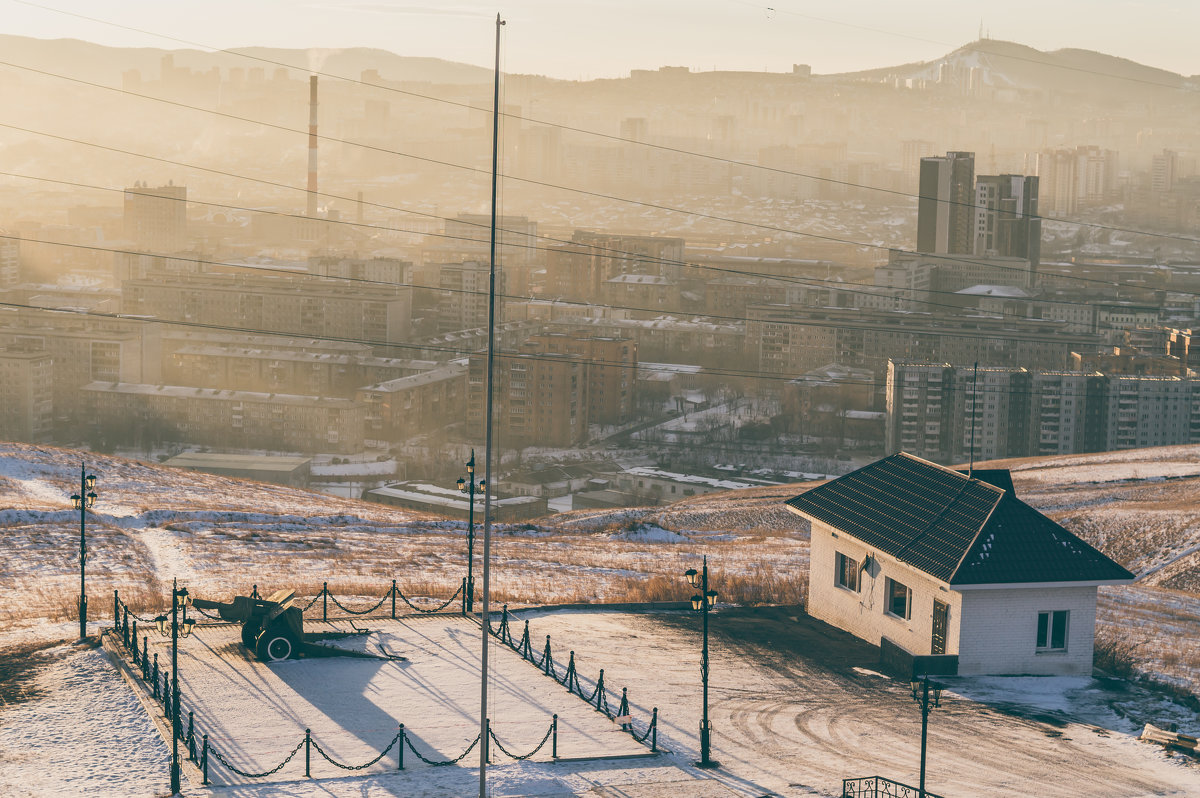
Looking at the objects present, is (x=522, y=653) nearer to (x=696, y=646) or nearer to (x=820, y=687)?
(x=696, y=646)

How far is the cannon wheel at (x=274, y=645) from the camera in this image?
80.0 ft

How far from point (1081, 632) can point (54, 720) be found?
1909 centimetres

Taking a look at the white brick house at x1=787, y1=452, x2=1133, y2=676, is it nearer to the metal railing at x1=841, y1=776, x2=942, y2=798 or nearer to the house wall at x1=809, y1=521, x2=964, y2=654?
the house wall at x1=809, y1=521, x2=964, y2=654

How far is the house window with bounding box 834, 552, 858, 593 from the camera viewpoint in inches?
1116

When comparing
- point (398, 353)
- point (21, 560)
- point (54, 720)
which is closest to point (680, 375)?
point (398, 353)

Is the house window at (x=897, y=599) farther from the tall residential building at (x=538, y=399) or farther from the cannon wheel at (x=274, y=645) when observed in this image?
the tall residential building at (x=538, y=399)

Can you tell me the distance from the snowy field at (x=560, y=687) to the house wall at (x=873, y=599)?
2.61 feet

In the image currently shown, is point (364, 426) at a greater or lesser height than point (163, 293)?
lesser

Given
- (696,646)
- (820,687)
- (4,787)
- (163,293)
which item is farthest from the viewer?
(163,293)

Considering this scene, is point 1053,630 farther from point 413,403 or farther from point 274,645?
point 413,403

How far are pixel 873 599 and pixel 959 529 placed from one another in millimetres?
2752

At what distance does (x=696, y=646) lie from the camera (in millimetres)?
26906

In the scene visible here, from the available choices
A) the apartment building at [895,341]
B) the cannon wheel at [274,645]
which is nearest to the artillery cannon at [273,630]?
the cannon wheel at [274,645]

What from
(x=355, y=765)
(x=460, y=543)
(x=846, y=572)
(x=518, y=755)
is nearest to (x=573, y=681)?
(x=518, y=755)
